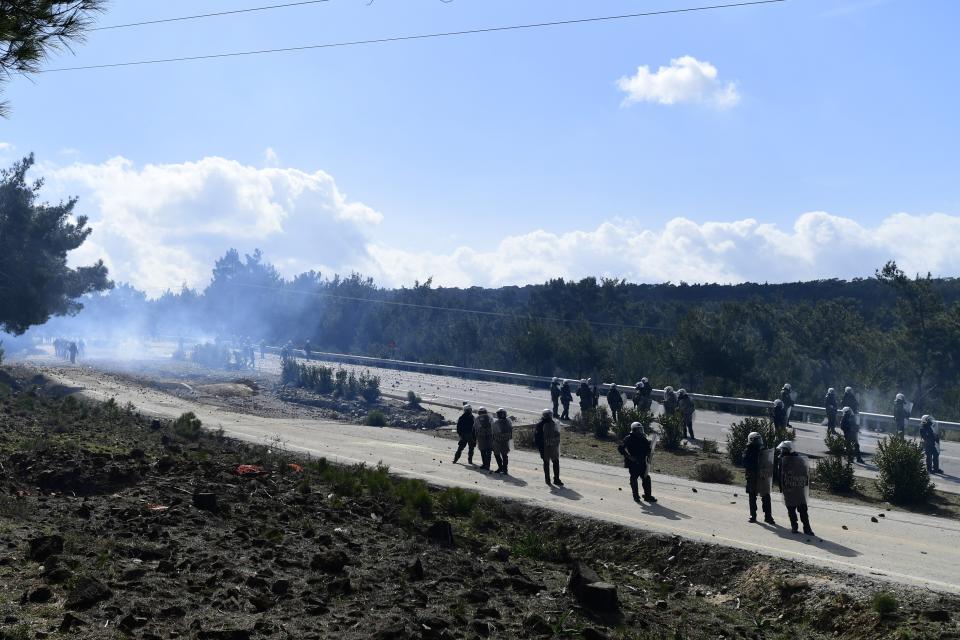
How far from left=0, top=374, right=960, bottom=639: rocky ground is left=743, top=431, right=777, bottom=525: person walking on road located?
232cm

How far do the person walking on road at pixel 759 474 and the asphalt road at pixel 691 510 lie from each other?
395 millimetres

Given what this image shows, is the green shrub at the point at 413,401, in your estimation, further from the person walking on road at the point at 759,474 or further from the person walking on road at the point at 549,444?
the person walking on road at the point at 759,474

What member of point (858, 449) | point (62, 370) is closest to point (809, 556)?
point (858, 449)

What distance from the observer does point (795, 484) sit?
13773 mm

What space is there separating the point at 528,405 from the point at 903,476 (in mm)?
21243

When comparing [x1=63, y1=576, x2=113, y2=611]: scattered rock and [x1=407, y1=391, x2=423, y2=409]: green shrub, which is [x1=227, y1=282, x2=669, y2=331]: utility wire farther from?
[x1=63, y1=576, x2=113, y2=611]: scattered rock

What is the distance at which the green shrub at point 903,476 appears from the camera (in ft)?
57.9

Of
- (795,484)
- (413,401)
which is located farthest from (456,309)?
(795,484)

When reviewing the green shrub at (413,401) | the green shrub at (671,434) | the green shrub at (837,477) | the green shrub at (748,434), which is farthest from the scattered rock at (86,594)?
the green shrub at (413,401)

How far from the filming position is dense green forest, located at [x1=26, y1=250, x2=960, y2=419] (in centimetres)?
4028

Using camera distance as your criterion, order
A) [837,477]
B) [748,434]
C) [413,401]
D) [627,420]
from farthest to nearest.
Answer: [413,401]
[627,420]
[748,434]
[837,477]

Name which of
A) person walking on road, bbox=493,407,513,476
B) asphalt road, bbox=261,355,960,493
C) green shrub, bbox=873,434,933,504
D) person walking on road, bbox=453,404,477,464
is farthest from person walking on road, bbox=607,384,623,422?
green shrub, bbox=873,434,933,504

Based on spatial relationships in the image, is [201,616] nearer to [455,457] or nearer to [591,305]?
[455,457]

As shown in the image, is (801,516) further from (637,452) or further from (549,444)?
(549,444)
